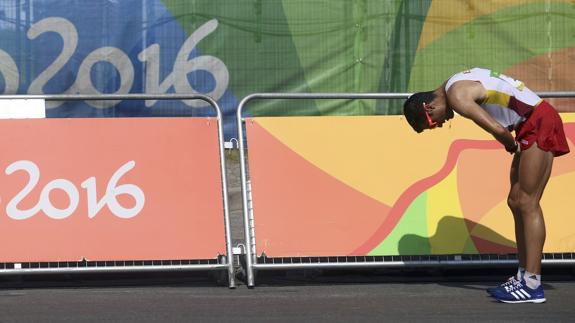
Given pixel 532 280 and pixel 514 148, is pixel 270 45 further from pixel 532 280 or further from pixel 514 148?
pixel 532 280

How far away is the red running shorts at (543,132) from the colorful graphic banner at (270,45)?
19.9 feet

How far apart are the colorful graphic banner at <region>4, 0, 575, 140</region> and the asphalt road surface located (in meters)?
5.04

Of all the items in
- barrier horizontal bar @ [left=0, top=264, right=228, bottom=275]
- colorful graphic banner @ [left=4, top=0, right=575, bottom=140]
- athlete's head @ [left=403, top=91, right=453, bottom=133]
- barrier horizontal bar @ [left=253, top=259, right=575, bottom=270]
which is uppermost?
colorful graphic banner @ [left=4, top=0, right=575, bottom=140]

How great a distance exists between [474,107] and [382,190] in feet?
4.74

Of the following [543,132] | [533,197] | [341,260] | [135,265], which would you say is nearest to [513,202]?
[533,197]

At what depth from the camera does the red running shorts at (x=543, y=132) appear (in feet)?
24.2

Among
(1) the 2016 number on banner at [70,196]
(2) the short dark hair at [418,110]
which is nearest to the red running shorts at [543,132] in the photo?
(2) the short dark hair at [418,110]

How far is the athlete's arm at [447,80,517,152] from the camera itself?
711 centimetres

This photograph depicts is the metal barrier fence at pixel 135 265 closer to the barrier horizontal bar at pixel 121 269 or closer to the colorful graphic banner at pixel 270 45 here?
the barrier horizontal bar at pixel 121 269

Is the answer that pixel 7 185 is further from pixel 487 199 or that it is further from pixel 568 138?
pixel 568 138

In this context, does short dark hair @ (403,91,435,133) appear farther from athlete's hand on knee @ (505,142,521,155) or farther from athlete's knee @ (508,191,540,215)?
athlete's knee @ (508,191,540,215)

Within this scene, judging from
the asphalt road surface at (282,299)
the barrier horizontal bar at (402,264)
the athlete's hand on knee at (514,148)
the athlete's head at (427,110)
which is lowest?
the asphalt road surface at (282,299)

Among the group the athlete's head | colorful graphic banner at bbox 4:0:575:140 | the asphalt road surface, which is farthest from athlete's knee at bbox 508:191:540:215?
colorful graphic banner at bbox 4:0:575:140

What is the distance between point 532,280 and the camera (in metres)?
7.35
